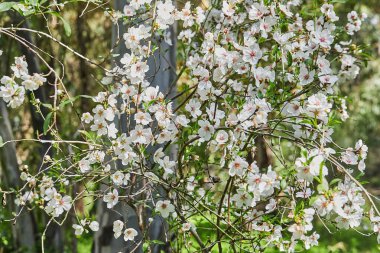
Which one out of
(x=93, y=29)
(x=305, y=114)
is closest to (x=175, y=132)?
(x=305, y=114)

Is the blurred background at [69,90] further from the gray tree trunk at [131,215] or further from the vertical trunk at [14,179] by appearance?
the gray tree trunk at [131,215]

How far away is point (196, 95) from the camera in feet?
8.18

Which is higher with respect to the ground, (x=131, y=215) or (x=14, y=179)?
(x=131, y=215)

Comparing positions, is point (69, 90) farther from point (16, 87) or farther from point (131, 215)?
point (16, 87)

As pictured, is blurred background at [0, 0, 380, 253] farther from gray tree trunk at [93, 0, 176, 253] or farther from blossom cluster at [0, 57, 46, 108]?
blossom cluster at [0, 57, 46, 108]

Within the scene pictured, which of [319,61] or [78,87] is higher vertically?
[319,61]

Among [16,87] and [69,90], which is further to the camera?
[69,90]

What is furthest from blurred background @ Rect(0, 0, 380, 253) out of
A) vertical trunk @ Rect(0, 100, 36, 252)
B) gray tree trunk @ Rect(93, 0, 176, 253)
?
gray tree trunk @ Rect(93, 0, 176, 253)

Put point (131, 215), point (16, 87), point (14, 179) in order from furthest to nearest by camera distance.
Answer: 1. point (14, 179)
2. point (131, 215)
3. point (16, 87)

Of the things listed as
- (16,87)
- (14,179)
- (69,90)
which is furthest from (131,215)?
(69,90)

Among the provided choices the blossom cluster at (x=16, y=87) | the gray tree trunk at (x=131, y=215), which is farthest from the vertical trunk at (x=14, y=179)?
the blossom cluster at (x=16, y=87)

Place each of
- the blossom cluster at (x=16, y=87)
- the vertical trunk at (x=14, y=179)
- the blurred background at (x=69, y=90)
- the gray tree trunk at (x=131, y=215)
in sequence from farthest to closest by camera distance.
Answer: the blurred background at (x=69, y=90)
the vertical trunk at (x=14, y=179)
the gray tree trunk at (x=131, y=215)
the blossom cluster at (x=16, y=87)

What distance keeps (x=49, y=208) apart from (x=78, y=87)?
397cm

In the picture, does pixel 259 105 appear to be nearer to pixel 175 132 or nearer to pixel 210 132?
pixel 210 132
